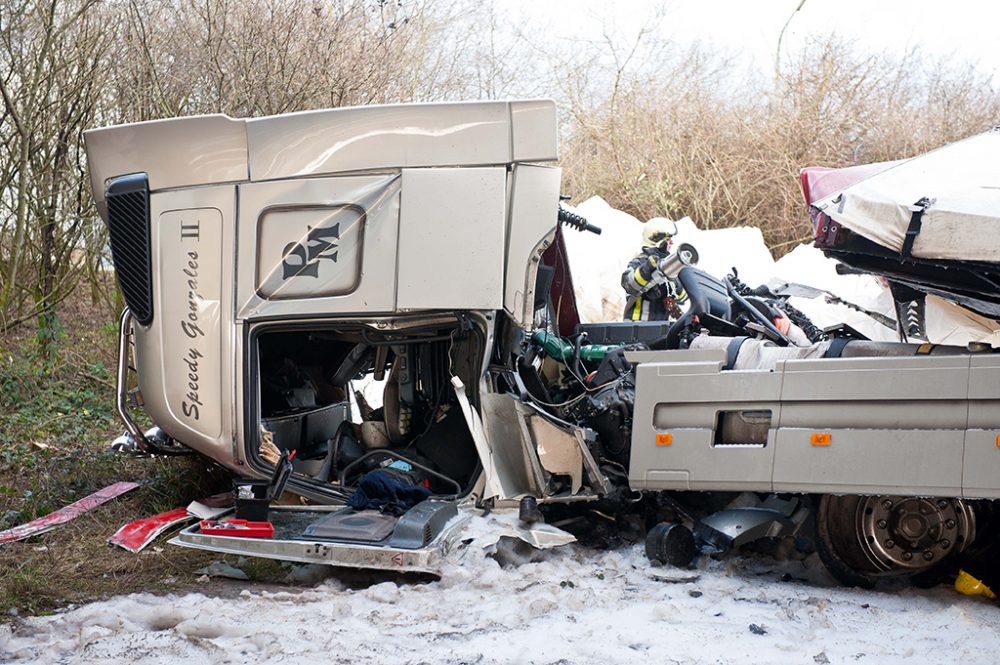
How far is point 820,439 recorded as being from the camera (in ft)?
14.3

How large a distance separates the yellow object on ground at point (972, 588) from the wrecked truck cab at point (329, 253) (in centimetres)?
170

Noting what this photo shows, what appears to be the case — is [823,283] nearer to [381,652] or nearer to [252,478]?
[252,478]

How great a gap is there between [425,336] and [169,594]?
5.67 ft

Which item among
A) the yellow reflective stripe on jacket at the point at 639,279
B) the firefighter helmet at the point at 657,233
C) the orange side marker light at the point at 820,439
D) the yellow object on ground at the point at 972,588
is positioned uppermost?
the firefighter helmet at the point at 657,233

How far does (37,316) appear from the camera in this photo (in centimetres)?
959

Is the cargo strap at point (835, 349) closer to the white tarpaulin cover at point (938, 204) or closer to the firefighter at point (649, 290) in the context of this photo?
the white tarpaulin cover at point (938, 204)

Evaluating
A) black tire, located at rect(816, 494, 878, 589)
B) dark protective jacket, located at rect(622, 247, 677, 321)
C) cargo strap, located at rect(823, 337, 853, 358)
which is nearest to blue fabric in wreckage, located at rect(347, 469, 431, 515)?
black tire, located at rect(816, 494, 878, 589)

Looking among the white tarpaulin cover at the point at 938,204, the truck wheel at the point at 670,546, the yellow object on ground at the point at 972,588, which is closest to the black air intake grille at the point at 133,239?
the truck wheel at the point at 670,546

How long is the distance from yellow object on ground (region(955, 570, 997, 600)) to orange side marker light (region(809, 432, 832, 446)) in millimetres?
833

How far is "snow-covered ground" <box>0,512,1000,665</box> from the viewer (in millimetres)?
3613

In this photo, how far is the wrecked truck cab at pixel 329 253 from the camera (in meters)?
4.91

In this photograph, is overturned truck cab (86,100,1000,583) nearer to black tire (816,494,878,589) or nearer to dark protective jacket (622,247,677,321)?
black tire (816,494,878,589)

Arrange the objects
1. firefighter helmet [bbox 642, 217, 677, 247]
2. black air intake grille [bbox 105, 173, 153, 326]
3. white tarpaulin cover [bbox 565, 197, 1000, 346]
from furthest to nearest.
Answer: white tarpaulin cover [bbox 565, 197, 1000, 346] < firefighter helmet [bbox 642, 217, 677, 247] < black air intake grille [bbox 105, 173, 153, 326]

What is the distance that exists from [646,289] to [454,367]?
2391 millimetres
